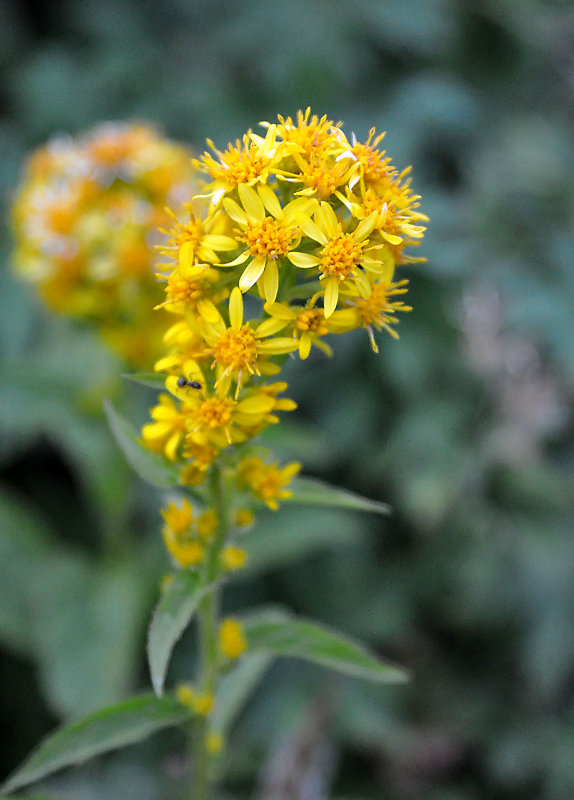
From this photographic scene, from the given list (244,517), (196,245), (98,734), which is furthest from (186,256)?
(98,734)

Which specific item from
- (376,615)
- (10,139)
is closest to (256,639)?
(376,615)

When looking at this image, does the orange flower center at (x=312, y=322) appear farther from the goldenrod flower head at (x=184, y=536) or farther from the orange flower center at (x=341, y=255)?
the goldenrod flower head at (x=184, y=536)

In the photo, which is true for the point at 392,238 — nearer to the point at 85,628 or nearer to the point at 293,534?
the point at 293,534

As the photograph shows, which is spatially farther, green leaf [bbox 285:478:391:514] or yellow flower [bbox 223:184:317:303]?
green leaf [bbox 285:478:391:514]

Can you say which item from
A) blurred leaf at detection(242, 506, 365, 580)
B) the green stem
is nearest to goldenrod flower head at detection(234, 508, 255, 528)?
the green stem

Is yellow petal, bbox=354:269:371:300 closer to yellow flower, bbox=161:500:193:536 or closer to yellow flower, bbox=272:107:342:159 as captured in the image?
yellow flower, bbox=272:107:342:159

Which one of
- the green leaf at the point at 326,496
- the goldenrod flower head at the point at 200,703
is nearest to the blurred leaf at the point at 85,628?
the goldenrod flower head at the point at 200,703
